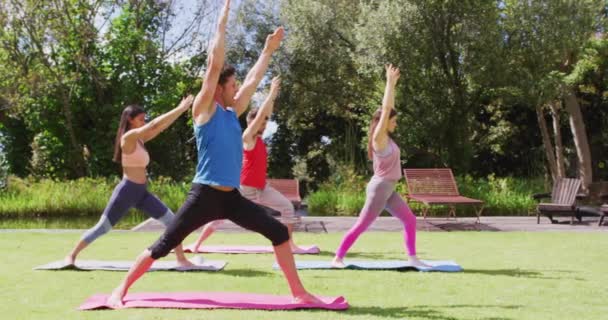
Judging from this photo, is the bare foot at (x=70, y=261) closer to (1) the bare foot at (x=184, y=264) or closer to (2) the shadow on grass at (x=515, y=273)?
(1) the bare foot at (x=184, y=264)

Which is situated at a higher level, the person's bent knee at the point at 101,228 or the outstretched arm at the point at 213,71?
the outstretched arm at the point at 213,71

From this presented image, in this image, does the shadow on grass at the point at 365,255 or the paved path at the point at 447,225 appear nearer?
the shadow on grass at the point at 365,255

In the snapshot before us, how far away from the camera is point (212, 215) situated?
451 centimetres

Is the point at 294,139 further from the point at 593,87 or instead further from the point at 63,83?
the point at 593,87

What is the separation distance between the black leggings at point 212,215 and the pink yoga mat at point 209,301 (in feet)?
1.49

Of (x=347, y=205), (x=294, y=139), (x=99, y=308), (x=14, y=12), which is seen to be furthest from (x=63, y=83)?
(x=99, y=308)

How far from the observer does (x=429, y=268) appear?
6.66 meters

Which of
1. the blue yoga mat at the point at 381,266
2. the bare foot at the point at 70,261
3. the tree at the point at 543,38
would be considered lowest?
Result: the bare foot at the point at 70,261

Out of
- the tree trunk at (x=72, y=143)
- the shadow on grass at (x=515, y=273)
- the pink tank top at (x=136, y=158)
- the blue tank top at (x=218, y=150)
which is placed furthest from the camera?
the tree trunk at (x=72, y=143)

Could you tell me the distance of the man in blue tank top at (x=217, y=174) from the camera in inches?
172

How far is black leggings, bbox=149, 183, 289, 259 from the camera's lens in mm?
4473

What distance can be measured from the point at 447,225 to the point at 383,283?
6.57 m

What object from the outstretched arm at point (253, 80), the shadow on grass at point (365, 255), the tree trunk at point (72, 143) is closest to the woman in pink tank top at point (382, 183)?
the shadow on grass at point (365, 255)

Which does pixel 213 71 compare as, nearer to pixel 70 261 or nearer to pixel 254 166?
pixel 254 166
